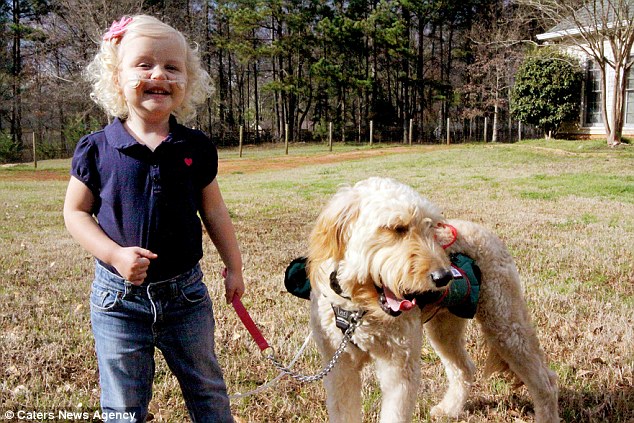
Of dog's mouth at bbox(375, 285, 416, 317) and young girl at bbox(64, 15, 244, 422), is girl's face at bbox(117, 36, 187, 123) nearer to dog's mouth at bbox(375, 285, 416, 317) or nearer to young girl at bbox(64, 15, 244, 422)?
young girl at bbox(64, 15, 244, 422)

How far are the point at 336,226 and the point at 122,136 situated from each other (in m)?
1.08

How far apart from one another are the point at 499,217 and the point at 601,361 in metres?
5.66

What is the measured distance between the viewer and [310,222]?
9.53m

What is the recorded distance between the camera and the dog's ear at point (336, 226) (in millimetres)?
2771

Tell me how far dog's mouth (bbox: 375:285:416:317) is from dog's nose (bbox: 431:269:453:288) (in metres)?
0.15

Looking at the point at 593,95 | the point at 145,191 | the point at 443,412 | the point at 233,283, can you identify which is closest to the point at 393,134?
the point at 593,95

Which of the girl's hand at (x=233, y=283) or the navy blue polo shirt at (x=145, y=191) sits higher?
the navy blue polo shirt at (x=145, y=191)

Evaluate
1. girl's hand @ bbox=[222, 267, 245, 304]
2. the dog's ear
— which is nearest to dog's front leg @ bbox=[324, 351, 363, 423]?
the dog's ear

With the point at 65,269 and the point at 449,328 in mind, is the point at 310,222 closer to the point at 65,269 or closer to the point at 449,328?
the point at 65,269

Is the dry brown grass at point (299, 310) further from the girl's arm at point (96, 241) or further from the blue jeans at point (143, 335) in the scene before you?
the girl's arm at point (96, 241)

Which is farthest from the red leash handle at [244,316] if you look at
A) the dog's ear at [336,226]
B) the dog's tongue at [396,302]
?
the dog's tongue at [396,302]

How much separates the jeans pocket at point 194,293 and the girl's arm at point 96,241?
26cm

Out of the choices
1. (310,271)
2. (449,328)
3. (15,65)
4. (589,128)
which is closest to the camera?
(310,271)

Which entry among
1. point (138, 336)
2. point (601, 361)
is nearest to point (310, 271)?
point (138, 336)
